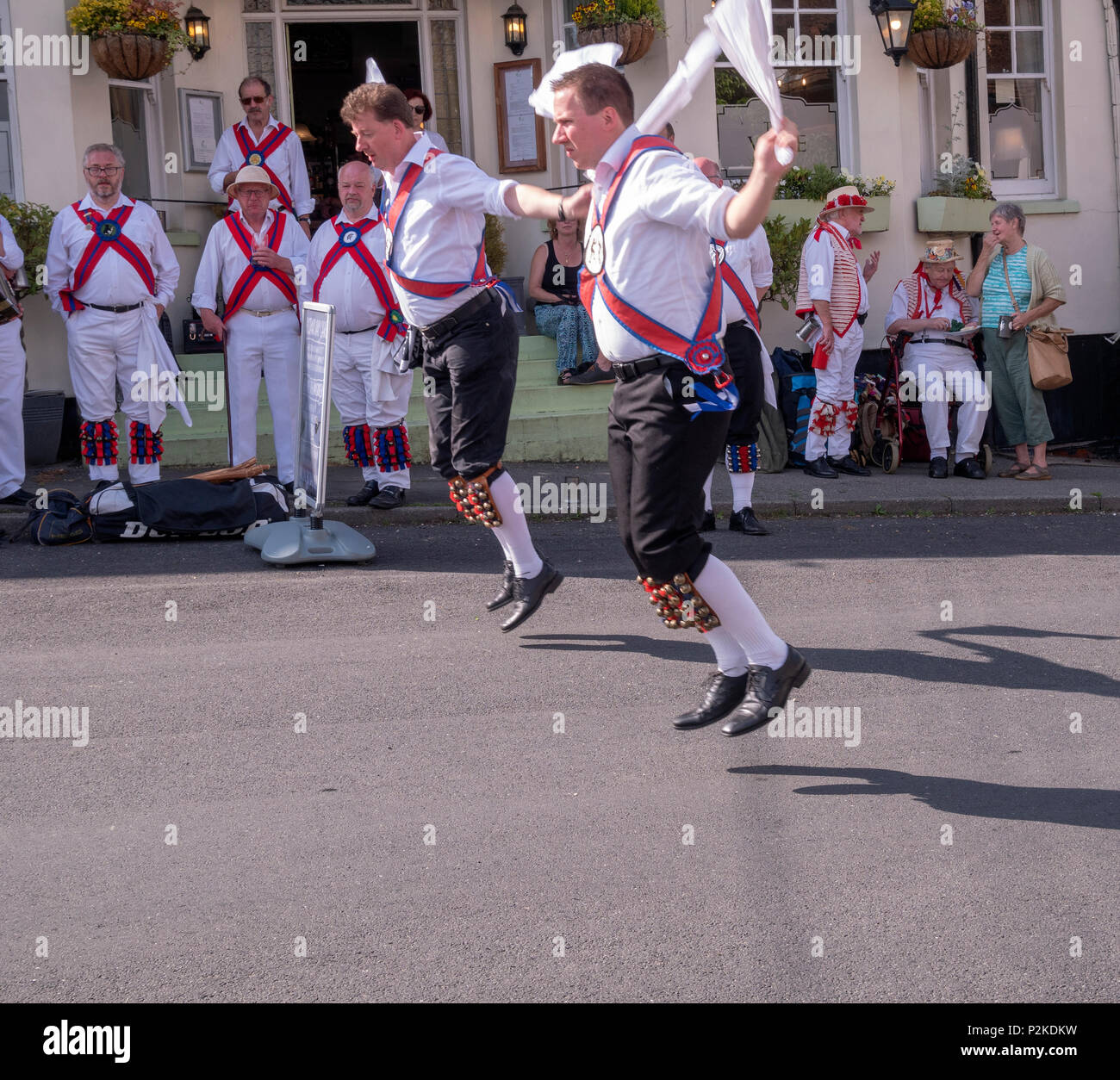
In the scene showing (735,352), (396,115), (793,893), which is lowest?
(793,893)

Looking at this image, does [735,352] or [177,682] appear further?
[735,352]

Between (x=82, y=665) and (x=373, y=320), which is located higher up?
(x=373, y=320)

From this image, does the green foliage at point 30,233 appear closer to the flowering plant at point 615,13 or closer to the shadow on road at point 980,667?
the flowering plant at point 615,13

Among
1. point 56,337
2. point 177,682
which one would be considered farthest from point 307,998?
point 56,337

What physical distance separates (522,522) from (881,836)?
2.62 metres

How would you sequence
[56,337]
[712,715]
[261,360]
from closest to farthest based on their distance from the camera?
[712,715]
[261,360]
[56,337]

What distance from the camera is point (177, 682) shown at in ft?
19.6

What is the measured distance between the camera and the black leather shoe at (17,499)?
379 inches

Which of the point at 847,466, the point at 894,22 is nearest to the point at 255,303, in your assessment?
the point at 847,466

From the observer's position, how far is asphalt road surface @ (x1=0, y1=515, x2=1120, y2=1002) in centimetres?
350

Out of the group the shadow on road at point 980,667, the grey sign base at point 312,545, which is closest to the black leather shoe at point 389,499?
the grey sign base at point 312,545

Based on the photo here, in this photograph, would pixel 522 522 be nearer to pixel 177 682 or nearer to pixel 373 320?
pixel 177 682

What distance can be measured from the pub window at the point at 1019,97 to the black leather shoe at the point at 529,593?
9.72 metres

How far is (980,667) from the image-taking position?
19.9 feet
